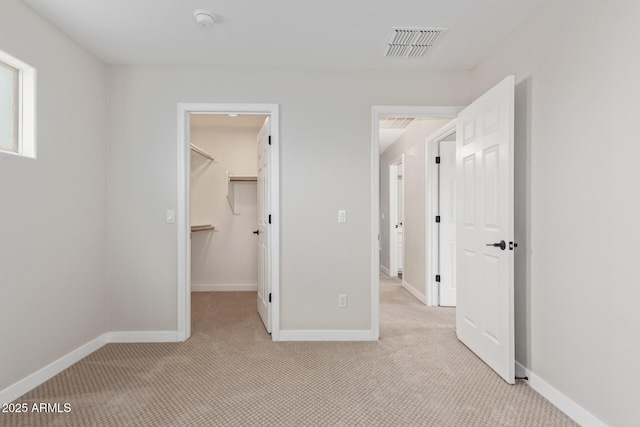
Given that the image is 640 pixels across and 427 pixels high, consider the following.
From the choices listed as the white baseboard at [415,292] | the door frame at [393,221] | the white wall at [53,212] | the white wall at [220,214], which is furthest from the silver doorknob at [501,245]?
the door frame at [393,221]

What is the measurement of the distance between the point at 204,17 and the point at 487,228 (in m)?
2.44

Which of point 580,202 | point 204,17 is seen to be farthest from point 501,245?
point 204,17

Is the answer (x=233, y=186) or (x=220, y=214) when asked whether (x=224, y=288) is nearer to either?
(x=220, y=214)

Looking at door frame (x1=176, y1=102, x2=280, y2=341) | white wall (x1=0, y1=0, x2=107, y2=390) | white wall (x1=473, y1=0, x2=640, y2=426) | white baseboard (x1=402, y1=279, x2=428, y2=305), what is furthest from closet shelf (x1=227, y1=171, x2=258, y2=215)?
white wall (x1=473, y1=0, x2=640, y2=426)

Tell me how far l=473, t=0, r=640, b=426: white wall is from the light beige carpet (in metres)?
0.38

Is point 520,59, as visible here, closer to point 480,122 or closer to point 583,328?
point 480,122

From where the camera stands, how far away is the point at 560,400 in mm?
2088

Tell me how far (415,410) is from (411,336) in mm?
1289

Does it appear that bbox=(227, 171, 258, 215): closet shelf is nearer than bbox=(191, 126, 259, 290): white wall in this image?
Yes

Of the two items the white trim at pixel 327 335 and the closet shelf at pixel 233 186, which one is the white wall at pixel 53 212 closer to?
the white trim at pixel 327 335

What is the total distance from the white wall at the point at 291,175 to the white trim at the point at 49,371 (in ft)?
0.79

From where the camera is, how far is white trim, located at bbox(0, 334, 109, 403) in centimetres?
216

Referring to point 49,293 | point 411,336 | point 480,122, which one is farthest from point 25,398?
point 480,122

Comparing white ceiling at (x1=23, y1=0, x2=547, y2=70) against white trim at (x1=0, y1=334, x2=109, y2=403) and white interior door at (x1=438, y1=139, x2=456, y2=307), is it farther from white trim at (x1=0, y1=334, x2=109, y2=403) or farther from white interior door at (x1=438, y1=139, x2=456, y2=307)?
white trim at (x1=0, y1=334, x2=109, y2=403)
